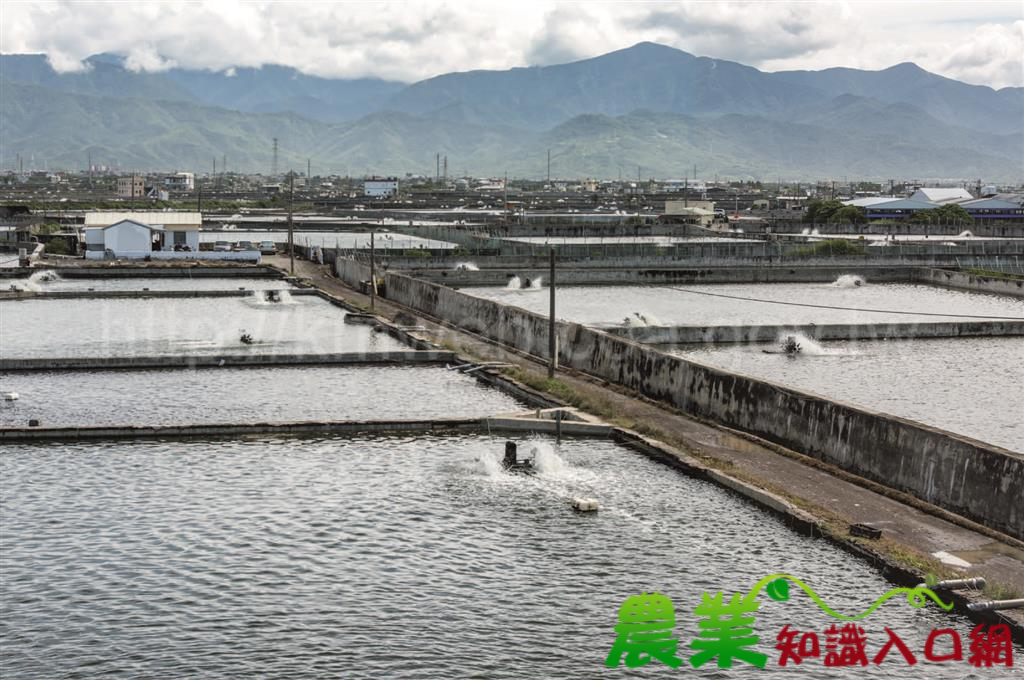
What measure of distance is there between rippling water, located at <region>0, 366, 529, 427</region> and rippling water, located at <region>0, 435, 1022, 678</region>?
4.87m

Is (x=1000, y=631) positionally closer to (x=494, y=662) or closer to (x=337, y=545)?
(x=494, y=662)

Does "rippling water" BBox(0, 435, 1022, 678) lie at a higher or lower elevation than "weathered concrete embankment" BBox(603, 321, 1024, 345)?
lower

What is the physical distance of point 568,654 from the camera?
17109 mm

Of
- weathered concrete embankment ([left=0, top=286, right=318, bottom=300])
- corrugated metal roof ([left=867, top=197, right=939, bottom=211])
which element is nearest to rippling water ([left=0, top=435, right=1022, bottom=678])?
weathered concrete embankment ([left=0, top=286, right=318, bottom=300])

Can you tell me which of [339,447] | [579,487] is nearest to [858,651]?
[579,487]

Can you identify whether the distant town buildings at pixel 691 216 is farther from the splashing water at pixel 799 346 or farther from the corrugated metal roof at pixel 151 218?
the splashing water at pixel 799 346

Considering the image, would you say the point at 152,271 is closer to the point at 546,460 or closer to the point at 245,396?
the point at 245,396

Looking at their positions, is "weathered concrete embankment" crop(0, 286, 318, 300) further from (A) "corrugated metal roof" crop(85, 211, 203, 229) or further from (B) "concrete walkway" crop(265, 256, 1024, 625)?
(B) "concrete walkway" crop(265, 256, 1024, 625)

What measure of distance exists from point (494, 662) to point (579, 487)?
348 inches

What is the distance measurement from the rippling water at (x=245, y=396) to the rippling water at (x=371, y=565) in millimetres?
4875

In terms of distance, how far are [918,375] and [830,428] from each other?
52.8 ft

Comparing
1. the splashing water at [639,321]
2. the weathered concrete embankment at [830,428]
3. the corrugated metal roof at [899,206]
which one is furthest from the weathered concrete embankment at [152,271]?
the corrugated metal roof at [899,206]

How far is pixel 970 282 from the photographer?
7462 centimetres

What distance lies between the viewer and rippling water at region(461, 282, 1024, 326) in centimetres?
5825
